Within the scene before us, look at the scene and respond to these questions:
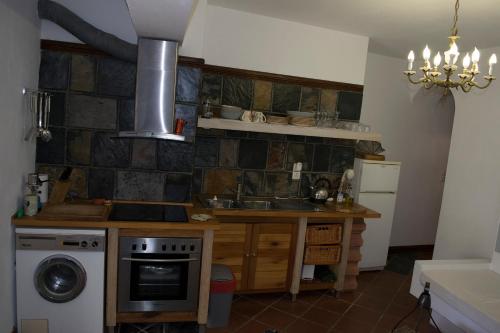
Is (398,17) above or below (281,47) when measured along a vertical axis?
above

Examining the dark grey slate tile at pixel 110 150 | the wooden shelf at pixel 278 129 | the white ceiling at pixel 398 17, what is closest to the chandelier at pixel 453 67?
the white ceiling at pixel 398 17

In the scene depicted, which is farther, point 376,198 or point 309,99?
point 376,198

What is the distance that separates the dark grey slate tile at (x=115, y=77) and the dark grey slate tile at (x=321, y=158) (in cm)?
200

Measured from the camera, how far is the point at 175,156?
3.15 metres

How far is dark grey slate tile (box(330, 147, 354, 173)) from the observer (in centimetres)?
403

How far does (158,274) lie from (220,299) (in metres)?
0.54

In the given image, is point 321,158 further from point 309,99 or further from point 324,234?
point 324,234

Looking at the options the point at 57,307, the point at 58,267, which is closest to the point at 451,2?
the point at 58,267

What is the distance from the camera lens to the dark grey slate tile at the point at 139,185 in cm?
308

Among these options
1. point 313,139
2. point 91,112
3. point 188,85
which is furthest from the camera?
point 313,139

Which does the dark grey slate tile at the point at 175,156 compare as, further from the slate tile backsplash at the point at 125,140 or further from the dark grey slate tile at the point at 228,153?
the dark grey slate tile at the point at 228,153

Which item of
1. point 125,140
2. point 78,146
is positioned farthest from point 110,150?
point 78,146

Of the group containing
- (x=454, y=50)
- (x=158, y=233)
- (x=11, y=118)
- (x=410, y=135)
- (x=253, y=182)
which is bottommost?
(x=158, y=233)

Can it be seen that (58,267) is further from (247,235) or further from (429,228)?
(429,228)
